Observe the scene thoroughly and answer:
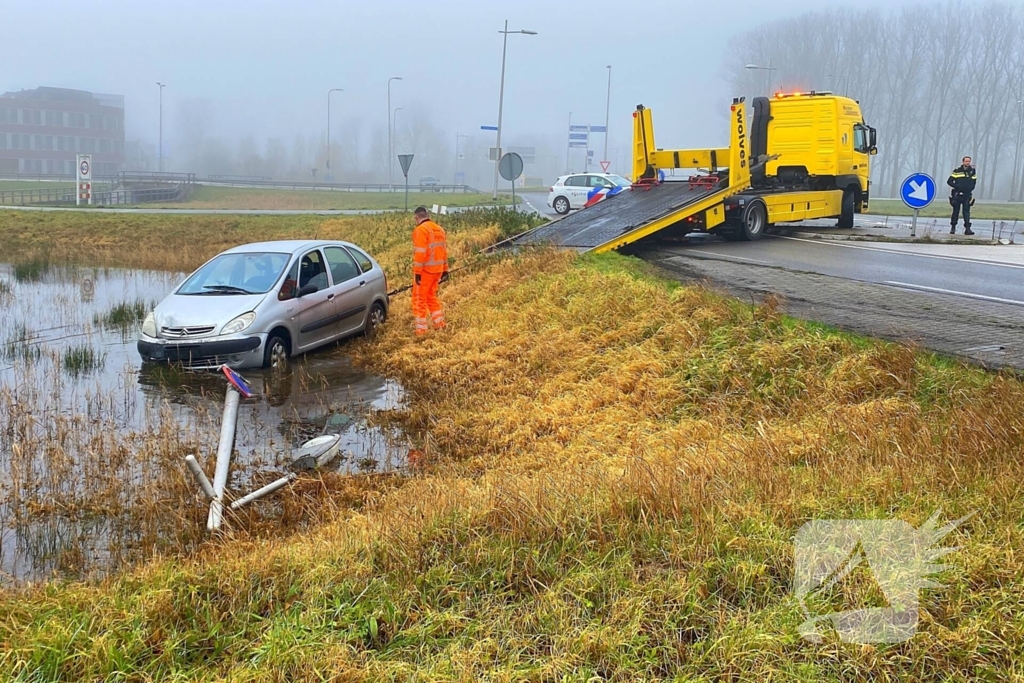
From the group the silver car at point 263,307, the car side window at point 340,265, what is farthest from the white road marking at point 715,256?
the car side window at point 340,265

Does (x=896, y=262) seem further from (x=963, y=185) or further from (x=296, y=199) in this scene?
(x=296, y=199)

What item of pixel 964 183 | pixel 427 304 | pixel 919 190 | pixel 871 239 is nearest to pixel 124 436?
pixel 427 304

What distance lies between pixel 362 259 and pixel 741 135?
7.66 metres

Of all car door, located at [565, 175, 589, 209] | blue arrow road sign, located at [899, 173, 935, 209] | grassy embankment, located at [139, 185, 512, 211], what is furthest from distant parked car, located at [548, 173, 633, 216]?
blue arrow road sign, located at [899, 173, 935, 209]

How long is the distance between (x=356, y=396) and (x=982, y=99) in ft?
288

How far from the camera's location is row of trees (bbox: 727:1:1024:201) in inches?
3147

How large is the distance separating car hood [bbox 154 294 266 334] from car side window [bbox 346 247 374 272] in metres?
2.36

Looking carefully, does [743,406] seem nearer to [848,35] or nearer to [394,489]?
[394,489]

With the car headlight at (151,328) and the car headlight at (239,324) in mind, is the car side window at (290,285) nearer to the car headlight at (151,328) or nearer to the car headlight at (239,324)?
the car headlight at (239,324)

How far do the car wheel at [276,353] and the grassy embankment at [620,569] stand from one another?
4008 mm

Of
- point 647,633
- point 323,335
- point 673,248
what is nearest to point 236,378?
point 647,633

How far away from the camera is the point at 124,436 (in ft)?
24.4

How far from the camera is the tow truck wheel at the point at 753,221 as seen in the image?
54.4ft

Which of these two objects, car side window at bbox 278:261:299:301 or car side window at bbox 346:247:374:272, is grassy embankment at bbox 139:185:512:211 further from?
car side window at bbox 278:261:299:301
